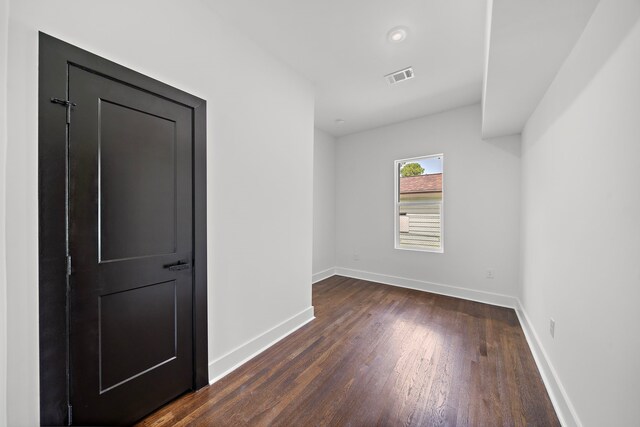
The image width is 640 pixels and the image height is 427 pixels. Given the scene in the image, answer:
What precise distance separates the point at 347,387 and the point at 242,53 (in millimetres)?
2858

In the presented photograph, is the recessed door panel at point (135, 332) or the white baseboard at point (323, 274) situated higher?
the recessed door panel at point (135, 332)

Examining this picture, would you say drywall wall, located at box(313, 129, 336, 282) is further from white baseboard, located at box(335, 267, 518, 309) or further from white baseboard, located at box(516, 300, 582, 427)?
white baseboard, located at box(516, 300, 582, 427)

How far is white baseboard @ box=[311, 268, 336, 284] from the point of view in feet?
15.0

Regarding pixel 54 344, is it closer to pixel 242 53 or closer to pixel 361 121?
pixel 242 53

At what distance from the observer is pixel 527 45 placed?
1621 mm

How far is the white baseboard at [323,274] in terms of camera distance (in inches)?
179

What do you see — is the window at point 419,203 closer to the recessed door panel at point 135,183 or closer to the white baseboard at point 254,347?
the white baseboard at point 254,347

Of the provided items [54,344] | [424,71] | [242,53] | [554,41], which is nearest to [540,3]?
[554,41]

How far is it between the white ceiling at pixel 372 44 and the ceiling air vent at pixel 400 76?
7 centimetres

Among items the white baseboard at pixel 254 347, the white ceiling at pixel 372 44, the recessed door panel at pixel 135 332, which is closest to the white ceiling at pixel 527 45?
the white ceiling at pixel 372 44

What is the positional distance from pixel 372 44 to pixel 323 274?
146 inches

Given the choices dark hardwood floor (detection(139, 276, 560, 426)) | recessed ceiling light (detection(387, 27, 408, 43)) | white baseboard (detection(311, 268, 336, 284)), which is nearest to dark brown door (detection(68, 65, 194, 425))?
dark hardwood floor (detection(139, 276, 560, 426))

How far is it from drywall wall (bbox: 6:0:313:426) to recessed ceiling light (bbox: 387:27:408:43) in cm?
107

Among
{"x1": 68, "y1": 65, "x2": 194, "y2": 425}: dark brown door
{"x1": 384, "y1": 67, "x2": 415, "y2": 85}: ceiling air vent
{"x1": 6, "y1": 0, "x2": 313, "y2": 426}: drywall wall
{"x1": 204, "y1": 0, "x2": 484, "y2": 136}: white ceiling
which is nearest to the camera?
{"x1": 6, "y1": 0, "x2": 313, "y2": 426}: drywall wall
